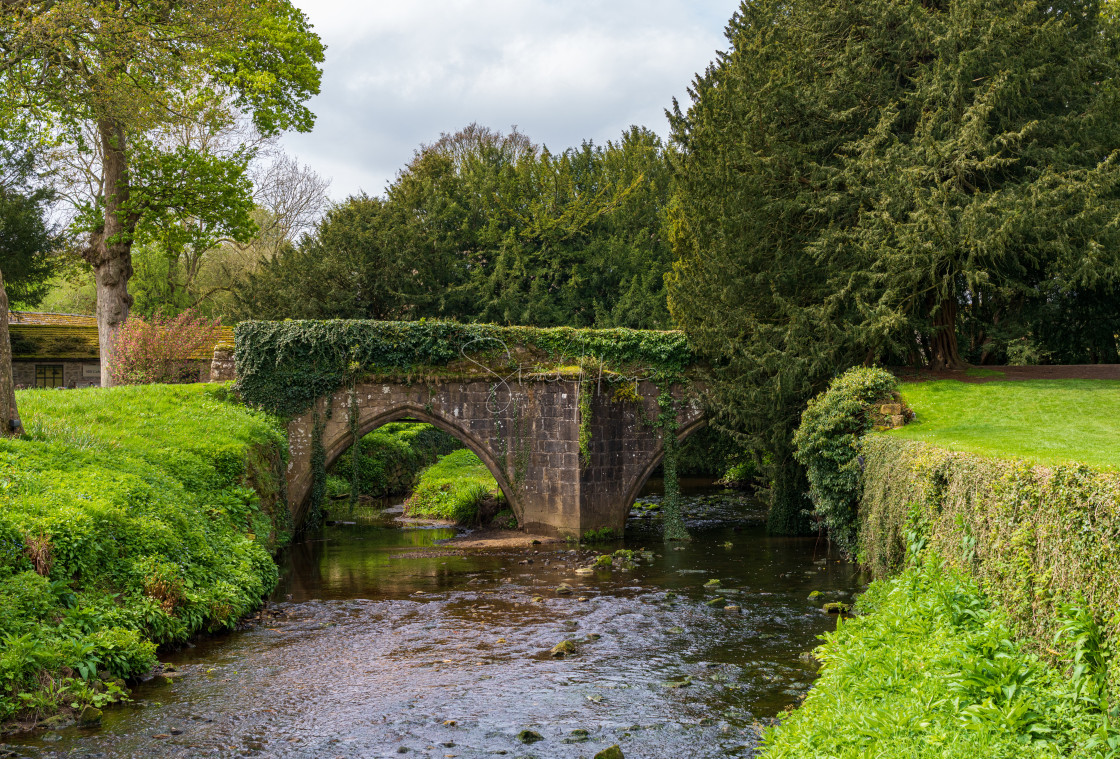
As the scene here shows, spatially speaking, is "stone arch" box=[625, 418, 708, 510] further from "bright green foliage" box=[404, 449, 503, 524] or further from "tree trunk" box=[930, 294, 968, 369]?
"tree trunk" box=[930, 294, 968, 369]

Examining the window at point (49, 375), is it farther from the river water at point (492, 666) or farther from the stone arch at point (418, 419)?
the river water at point (492, 666)

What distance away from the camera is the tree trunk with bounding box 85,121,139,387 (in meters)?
21.9

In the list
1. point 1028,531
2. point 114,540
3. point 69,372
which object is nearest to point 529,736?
point 1028,531

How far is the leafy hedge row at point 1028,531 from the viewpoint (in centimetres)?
531

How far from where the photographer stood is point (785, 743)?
20.4ft

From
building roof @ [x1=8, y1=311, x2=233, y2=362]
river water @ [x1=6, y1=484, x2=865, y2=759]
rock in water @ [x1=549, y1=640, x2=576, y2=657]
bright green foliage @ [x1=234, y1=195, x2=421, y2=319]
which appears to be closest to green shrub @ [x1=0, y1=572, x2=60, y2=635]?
river water @ [x1=6, y1=484, x2=865, y2=759]

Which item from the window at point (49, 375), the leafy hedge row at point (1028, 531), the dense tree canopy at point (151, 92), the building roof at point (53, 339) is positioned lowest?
the leafy hedge row at point (1028, 531)

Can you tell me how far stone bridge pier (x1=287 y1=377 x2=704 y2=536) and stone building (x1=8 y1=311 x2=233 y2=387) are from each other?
29.6 ft

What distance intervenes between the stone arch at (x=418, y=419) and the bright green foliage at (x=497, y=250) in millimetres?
8467

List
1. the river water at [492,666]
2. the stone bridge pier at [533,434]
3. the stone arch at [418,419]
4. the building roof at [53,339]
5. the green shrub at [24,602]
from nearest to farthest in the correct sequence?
the river water at [492,666], the green shrub at [24,602], the stone bridge pier at [533,434], the stone arch at [418,419], the building roof at [53,339]

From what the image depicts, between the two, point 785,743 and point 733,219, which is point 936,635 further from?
point 733,219

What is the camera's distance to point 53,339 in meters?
27.8

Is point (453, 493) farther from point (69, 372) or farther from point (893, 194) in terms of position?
point (69, 372)

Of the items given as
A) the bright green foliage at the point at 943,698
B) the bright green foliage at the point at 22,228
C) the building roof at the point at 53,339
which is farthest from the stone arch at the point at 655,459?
the bright green foliage at the point at 22,228
